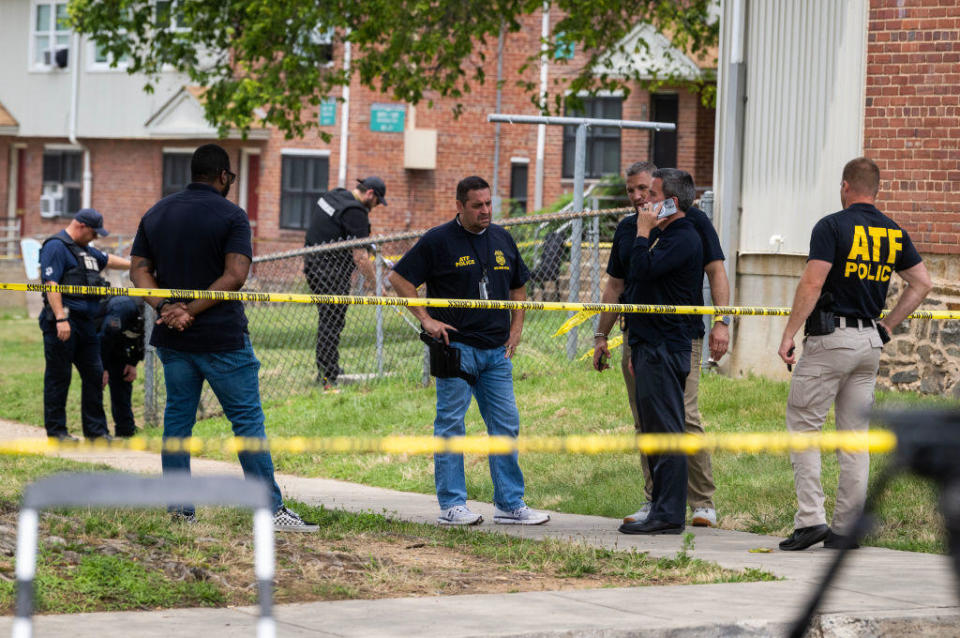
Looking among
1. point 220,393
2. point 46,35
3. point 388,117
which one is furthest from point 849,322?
point 46,35

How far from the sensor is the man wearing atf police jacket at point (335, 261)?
1377 centimetres

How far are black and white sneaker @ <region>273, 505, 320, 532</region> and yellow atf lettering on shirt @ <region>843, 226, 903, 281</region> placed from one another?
10.0ft

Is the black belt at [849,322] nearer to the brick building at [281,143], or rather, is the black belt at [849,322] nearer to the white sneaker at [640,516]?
the white sneaker at [640,516]

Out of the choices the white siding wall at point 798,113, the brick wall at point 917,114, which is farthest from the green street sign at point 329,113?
the brick wall at point 917,114

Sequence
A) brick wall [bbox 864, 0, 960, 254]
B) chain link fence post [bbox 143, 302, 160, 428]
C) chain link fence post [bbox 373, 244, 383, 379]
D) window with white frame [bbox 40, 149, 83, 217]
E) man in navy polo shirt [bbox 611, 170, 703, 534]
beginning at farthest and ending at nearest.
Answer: window with white frame [bbox 40, 149, 83, 217] < chain link fence post [bbox 373, 244, 383, 379] < chain link fence post [bbox 143, 302, 160, 428] < brick wall [bbox 864, 0, 960, 254] < man in navy polo shirt [bbox 611, 170, 703, 534]

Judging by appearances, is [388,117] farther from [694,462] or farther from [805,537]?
[805,537]

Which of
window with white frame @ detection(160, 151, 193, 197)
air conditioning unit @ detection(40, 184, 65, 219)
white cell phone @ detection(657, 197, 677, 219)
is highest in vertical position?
window with white frame @ detection(160, 151, 193, 197)

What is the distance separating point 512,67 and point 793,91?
18.4 metres

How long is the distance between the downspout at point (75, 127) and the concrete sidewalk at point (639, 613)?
30.4 m

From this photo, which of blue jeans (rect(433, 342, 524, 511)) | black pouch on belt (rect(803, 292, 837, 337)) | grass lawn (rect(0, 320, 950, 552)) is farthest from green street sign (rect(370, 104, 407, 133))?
black pouch on belt (rect(803, 292, 837, 337))

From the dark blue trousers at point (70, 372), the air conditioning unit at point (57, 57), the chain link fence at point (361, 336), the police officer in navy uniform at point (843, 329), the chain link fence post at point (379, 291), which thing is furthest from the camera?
the air conditioning unit at point (57, 57)

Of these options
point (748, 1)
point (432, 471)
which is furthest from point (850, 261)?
point (748, 1)

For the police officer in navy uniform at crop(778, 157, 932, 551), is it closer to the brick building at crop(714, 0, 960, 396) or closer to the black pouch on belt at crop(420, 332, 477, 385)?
the black pouch on belt at crop(420, 332, 477, 385)

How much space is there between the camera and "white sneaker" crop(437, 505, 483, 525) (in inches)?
317
